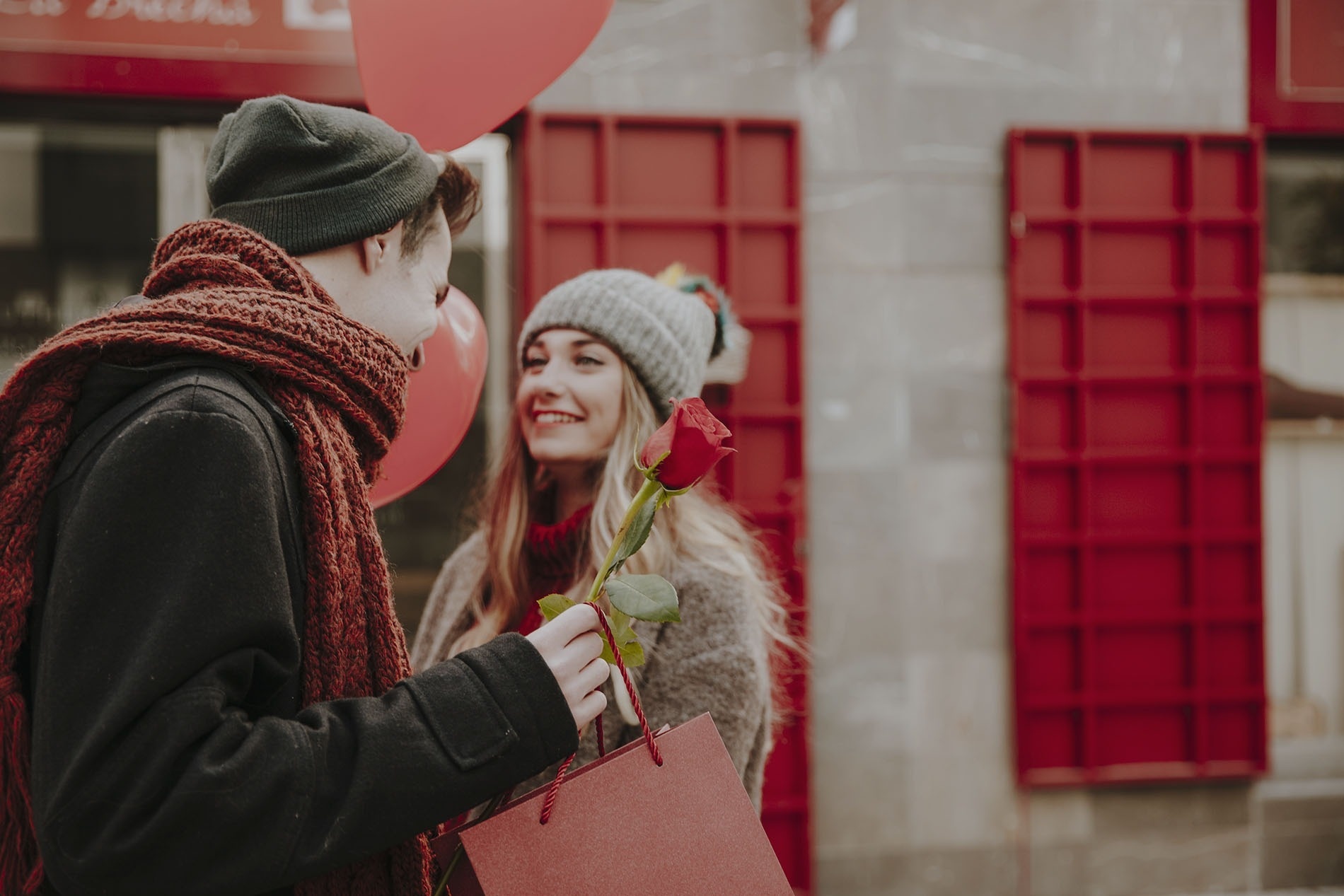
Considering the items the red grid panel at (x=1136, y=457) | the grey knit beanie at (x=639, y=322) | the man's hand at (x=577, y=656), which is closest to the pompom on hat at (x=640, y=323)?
the grey knit beanie at (x=639, y=322)

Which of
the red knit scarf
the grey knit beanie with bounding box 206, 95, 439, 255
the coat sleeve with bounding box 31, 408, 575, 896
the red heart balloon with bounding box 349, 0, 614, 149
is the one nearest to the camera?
the coat sleeve with bounding box 31, 408, 575, 896

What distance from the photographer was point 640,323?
2139 mm

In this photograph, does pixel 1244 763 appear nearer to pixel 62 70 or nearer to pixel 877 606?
pixel 877 606

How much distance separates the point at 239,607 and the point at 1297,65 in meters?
4.41

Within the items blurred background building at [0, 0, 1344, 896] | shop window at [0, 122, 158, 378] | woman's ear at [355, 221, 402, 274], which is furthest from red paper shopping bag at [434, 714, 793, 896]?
shop window at [0, 122, 158, 378]

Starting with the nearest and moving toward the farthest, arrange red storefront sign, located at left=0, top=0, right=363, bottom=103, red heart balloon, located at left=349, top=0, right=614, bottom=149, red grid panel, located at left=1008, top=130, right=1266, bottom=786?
red heart balloon, located at left=349, top=0, right=614, bottom=149
red storefront sign, located at left=0, top=0, right=363, bottom=103
red grid panel, located at left=1008, top=130, right=1266, bottom=786

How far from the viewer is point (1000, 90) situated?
12.8 feet

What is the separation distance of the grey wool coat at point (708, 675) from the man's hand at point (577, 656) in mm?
660

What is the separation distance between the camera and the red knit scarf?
1.00 m

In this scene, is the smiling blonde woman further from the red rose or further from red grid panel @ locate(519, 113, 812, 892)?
red grid panel @ locate(519, 113, 812, 892)

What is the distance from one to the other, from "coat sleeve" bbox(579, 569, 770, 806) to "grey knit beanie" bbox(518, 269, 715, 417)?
0.43m

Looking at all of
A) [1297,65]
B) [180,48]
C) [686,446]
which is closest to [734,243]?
[180,48]

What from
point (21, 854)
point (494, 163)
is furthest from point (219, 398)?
point (494, 163)

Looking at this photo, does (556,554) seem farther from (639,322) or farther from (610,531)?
(639,322)
